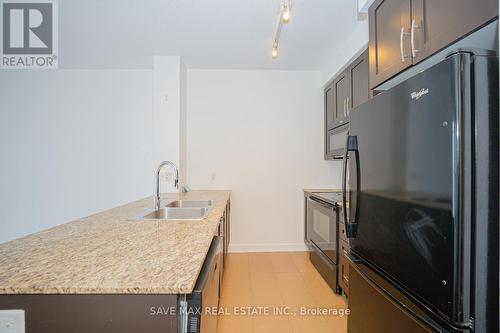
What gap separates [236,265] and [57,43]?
325cm

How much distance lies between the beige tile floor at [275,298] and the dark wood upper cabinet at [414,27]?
6.00 feet

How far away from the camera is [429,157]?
2.57ft

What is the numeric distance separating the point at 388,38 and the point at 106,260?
1.78 m

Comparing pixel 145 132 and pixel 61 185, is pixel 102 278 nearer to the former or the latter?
pixel 145 132

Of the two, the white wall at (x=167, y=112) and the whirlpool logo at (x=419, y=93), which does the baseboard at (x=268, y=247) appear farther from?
the whirlpool logo at (x=419, y=93)

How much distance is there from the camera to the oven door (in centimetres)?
218

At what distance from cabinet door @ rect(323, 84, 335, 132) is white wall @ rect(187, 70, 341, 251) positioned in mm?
171

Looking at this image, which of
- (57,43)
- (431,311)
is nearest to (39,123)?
(57,43)

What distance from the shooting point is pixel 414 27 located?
114 cm

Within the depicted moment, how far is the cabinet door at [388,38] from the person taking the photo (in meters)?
1.20

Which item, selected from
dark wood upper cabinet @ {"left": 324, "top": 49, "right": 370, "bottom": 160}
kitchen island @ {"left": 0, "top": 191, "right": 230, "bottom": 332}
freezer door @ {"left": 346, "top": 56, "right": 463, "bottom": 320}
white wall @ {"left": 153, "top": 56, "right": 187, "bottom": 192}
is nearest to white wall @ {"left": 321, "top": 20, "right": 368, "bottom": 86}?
dark wood upper cabinet @ {"left": 324, "top": 49, "right": 370, "bottom": 160}

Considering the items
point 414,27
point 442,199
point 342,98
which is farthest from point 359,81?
point 442,199

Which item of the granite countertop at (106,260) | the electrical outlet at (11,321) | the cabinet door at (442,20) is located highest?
the cabinet door at (442,20)

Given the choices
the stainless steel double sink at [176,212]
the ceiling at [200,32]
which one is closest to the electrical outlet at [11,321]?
the stainless steel double sink at [176,212]
